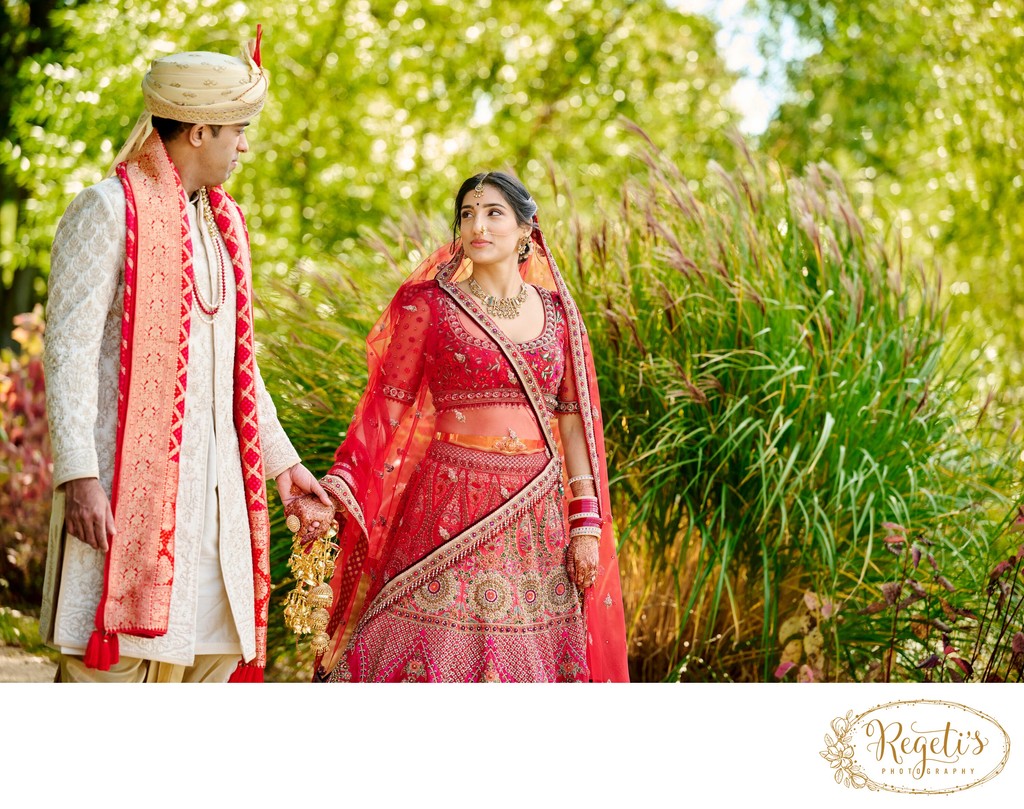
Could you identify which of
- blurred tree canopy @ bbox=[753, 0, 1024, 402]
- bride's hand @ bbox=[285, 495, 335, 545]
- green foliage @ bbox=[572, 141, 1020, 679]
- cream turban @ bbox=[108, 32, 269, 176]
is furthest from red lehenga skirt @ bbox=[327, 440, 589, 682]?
blurred tree canopy @ bbox=[753, 0, 1024, 402]

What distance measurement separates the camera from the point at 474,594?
9.18 feet

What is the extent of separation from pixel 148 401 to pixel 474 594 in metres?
0.92

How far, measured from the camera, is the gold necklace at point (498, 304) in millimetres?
2914

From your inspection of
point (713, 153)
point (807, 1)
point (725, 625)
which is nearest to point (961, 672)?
point (725, 625)

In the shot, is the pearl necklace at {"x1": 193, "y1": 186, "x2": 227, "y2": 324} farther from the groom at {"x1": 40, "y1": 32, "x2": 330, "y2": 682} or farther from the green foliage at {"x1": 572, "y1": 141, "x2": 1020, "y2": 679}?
the green foliage at {"x1": 572, "y1": 141, "x2": 1020, "y2": 679}

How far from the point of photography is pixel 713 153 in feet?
29.9

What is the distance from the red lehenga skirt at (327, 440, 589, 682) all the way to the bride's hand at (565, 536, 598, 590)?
35 millimetres

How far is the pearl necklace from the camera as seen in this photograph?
2395 millimetres

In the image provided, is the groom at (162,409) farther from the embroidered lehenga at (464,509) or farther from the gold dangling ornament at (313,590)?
the embroidered lehenga at (464,509)

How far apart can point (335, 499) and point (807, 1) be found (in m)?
7.72

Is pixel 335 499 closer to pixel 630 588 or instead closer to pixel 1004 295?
pixel 630 588
